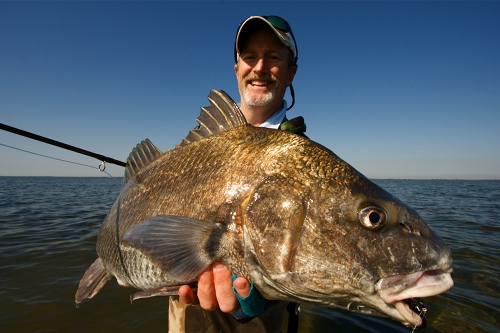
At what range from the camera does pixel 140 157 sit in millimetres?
3354

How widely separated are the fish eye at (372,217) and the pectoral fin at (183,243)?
90 centimetres

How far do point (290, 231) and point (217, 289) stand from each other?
2.45ft

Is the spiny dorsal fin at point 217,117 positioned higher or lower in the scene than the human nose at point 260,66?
lower

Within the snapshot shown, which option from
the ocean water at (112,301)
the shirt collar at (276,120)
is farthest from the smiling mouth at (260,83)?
the ocean water at (112,301)

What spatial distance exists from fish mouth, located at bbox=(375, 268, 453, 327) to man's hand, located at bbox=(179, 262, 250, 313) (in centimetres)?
85

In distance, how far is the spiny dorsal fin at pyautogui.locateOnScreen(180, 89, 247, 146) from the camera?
2.46m

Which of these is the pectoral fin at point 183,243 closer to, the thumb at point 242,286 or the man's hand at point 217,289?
the man's hand at point 217,289

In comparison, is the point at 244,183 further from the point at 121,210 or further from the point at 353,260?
the point at 121,210

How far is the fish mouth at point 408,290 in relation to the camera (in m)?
1.54

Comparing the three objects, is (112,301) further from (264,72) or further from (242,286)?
(264,72)

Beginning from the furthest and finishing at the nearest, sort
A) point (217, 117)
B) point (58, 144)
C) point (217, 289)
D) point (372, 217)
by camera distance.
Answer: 1. point (58, 144)
2. point (217, 117)
3. point (217, 289)
4. point (372, 217)

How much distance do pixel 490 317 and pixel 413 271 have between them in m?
4.93

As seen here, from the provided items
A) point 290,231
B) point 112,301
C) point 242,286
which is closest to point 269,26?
point 290,231

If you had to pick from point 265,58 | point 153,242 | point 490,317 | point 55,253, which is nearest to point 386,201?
point 153,242
